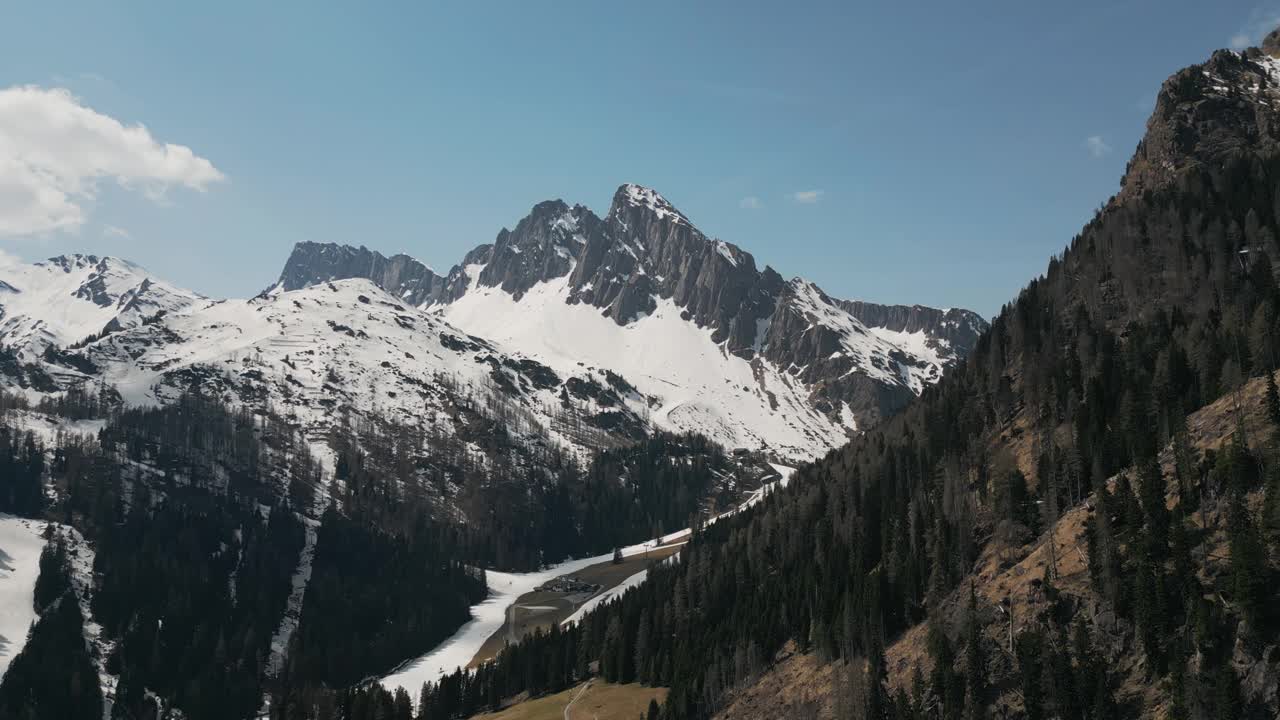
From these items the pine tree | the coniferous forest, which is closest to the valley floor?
the coniferous forest

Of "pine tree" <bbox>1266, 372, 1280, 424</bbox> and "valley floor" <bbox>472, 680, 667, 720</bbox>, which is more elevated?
"pine tree" <bbox>1266, 372, 1280, 424</bbox>

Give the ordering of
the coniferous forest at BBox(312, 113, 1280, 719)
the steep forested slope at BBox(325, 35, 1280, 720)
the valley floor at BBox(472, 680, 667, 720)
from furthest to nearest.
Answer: the valley floor at BBox(472, 680, 667, 720)
the coniferous forest at BBox(312, 113, 1280, 719)
the steep forested slope at BBox(325, 35, 1280, 720)

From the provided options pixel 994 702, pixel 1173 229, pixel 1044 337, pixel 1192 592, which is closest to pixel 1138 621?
pixel 1192 592

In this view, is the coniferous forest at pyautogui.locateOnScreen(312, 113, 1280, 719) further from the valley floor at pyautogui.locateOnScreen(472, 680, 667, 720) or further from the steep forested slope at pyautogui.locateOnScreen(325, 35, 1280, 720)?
the valley floor at pyautogui.locateOnScreen(472, 680, 667, 720)

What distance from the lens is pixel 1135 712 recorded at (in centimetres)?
8819

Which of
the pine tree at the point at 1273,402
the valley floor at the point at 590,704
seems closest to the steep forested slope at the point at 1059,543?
the pine tree at the point at 1273,402

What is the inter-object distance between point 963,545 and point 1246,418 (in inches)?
1558

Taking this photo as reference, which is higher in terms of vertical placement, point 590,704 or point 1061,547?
point 1061,547

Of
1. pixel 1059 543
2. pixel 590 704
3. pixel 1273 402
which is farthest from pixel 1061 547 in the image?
pixel 590 704

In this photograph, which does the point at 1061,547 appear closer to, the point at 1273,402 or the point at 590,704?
the point at 1273,402

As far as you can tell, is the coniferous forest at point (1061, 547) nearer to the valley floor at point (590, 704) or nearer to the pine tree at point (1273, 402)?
the pine tree at point (1273, 402)

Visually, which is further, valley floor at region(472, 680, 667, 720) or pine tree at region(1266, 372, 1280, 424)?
valley floor at region(472, 680, 667, 720)

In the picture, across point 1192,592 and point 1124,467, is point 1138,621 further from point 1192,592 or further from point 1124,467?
point 1124,467

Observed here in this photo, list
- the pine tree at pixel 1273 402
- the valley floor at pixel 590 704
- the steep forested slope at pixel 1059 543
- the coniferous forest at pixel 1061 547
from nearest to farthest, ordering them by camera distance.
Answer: the steep forested slope at pixel 1059 543, the coniferous forest at pixel 1061 547, the pine tree at pixel 1273 402, the valley floor at pixel 590 704
